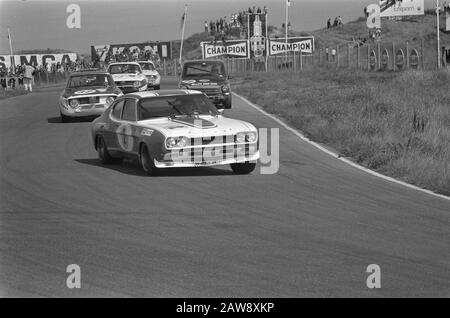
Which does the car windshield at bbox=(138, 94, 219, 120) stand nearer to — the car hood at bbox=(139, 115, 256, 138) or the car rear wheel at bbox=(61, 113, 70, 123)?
the car hood at bbox=(139, 115, 256, 138)

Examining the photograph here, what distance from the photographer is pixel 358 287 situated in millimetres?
7473

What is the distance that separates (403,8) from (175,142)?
193 ft

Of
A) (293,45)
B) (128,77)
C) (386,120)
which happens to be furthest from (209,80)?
(293,45)

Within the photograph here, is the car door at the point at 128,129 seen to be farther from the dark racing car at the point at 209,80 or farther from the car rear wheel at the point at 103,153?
the dark racing car at the point at 209,80

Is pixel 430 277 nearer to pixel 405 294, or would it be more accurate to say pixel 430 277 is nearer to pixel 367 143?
pixel 405 294

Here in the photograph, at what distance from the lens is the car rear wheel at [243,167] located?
14.5 meters

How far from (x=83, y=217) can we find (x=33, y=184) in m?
3.08

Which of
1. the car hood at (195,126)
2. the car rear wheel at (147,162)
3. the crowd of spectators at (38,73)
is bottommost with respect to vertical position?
the crowd of spectators at (38,73)

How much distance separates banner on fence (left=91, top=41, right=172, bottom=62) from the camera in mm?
86000

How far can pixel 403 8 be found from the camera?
229 ft

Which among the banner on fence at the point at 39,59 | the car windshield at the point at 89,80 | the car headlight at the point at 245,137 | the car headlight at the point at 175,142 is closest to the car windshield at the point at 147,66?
the car windshield at the point at 89,80

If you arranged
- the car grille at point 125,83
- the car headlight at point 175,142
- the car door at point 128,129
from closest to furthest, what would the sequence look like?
the car headlight at point 175,142 → the car door at point 128,129 → the car grille at point 125,83

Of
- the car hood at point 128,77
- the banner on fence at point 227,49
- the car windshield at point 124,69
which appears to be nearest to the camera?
the car hood at point 128,77

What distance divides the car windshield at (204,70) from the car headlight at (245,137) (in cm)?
1428
